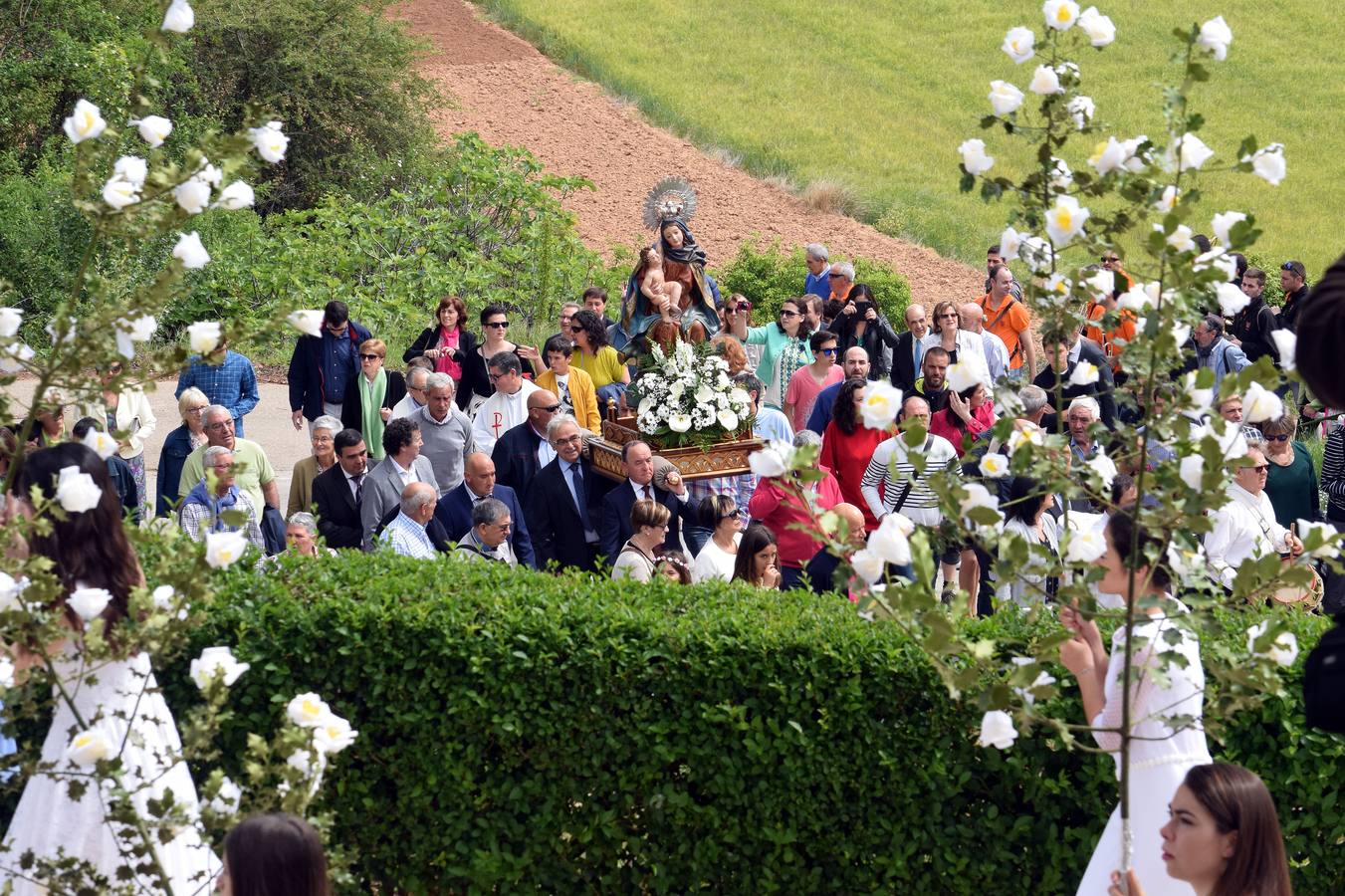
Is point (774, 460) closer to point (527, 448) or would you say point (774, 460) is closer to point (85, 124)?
point (85, 124)

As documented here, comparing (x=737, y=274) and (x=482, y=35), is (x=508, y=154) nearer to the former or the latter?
(x=737, y=274)

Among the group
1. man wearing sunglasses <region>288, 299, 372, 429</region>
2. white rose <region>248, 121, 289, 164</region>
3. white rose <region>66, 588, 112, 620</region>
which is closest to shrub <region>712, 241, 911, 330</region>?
man wearing sunglasses <region>288, 299, 372, 429</region>

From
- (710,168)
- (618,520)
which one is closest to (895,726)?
(618,520)

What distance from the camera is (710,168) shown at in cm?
3591

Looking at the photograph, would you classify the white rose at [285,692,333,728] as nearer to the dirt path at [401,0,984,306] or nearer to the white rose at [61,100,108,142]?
the white rose at [61,100,108,142]

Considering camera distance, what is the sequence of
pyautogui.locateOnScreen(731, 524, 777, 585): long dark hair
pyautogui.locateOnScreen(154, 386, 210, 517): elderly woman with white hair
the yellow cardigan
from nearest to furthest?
pyautogui.locateOnScreen(731, 524, 777, 585): long dark hair → pyautogui.locateOnScreen(154, 386, 210, 517): elderly woman with white hair → the yellow cardigan

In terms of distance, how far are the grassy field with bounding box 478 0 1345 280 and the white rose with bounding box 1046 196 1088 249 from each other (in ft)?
93.8

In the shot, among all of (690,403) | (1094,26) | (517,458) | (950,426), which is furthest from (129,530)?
(950,426)

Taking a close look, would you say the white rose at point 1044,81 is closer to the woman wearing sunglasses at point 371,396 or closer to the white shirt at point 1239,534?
the white shirt at point 1239,534

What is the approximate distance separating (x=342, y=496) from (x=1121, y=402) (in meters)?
6.37

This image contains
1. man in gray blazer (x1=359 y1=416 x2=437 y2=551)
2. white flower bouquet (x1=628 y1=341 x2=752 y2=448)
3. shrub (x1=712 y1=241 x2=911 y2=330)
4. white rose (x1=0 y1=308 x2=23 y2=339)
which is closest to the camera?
white rose (x1=0 y1=308 x2=23 y2=339)

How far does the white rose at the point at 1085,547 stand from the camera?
3795mm

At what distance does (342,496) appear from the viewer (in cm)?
950

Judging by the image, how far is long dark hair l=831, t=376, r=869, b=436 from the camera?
34.0ft
